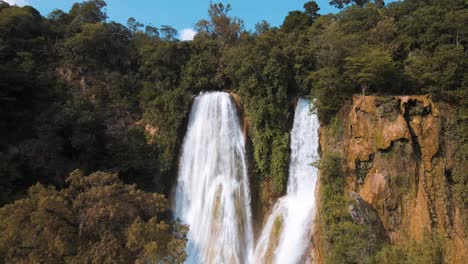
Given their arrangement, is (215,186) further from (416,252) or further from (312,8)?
(312,8)

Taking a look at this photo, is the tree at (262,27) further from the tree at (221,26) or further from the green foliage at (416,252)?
the green foliage at (416,252)

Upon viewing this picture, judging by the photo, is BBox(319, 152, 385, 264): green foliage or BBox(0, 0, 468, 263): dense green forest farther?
BBox(319, 152, 385, 264): green foliage

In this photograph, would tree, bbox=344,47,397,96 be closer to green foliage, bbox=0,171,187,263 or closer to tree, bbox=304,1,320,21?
green foliage, bbox=0,171,187,263

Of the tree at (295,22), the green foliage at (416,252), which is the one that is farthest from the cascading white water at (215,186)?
the tree at (295,22)

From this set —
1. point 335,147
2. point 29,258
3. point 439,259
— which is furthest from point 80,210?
point 439,259

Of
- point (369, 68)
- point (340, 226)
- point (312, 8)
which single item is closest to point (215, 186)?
point (340, 226)

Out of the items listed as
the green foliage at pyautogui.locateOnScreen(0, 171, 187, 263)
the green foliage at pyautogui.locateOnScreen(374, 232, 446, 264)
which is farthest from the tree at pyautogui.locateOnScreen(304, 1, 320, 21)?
the green foliage at pyautogui.locateOnScreen(0, 171, 187, 263)
